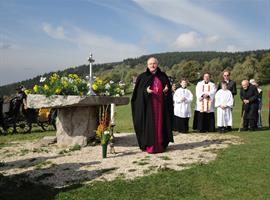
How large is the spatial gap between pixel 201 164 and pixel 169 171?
2.71 ft

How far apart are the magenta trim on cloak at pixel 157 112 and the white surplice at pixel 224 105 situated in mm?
5034

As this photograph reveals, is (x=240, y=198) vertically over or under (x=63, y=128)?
under

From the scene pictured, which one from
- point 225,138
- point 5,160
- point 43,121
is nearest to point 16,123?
point 43,121

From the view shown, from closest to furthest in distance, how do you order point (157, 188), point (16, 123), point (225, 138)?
1. point (157, 188)
2. point (225, 138)
3. point (16, 123)

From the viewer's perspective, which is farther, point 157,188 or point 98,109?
point 98,109

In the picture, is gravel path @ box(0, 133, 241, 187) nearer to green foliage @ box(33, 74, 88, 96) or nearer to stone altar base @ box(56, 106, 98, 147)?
stone altar base @ box(56, 106, 98, 147)

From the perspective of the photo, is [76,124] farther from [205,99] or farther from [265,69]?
[265,69]

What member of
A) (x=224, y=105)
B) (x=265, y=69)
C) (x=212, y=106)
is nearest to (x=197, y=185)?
(x=212, y=106)

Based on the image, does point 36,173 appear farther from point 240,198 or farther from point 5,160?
point 240,198

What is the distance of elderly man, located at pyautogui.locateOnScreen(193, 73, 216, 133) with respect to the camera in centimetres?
1377

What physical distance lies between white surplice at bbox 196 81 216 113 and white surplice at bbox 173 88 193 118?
0.39 m

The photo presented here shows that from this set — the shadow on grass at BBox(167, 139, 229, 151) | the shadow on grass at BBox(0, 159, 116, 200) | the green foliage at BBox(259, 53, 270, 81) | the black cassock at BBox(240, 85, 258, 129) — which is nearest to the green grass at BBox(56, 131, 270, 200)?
the shadow on grass at BBox(0, 159, 116, 200)

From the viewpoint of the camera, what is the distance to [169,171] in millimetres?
7035

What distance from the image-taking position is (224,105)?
1391 cm
